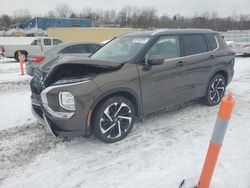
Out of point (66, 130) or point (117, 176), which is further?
point (66, 130)

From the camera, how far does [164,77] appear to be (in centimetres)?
412

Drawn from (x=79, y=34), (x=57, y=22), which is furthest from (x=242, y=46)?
(x=57, y=22)

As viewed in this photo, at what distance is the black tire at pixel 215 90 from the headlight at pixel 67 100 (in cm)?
330

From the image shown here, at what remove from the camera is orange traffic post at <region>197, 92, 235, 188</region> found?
1.95m

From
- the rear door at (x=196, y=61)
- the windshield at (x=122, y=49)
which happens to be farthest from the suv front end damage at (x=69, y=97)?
the rear door at (x=196, y=61)

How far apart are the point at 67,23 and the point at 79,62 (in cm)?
5166

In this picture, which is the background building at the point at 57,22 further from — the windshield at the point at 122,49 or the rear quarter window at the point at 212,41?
the windshield at the point at 122,49

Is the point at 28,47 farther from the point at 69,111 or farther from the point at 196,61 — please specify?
the point at 69,111

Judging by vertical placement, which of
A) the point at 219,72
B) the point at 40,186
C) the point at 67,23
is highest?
the point at 67,23

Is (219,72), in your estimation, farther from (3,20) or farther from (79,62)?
(3,20)

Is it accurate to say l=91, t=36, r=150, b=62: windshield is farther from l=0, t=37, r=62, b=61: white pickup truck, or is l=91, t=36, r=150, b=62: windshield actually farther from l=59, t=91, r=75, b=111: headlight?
l=0, t=37, r=62, b=61: white pickup truck

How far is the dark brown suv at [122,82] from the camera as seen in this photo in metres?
3.25

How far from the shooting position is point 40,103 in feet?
11.5

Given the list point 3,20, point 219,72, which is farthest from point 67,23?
point 219,72
